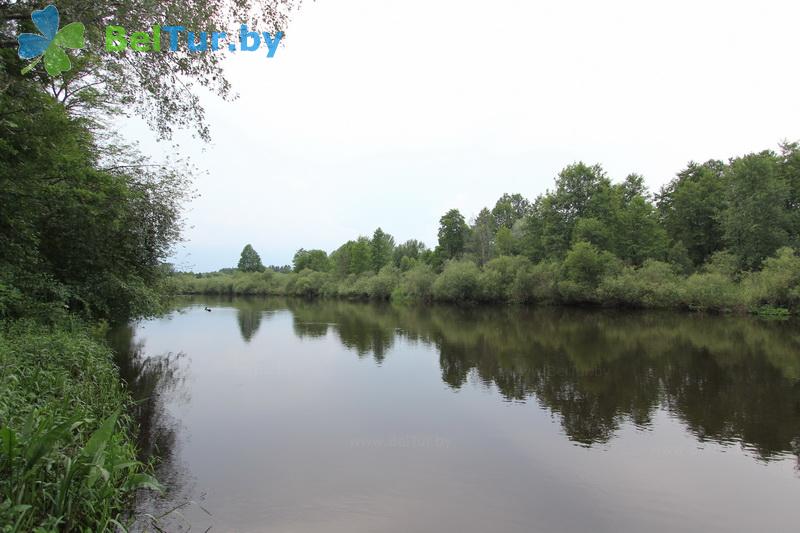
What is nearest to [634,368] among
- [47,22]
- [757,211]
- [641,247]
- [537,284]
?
[47,22]

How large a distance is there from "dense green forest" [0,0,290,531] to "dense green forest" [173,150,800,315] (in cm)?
765

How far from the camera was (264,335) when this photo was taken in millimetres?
27109

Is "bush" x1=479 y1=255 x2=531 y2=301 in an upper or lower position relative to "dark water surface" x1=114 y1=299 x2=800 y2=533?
upper

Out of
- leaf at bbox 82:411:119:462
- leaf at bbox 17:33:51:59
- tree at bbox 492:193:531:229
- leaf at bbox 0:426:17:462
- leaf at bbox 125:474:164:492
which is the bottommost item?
leaf at bbox 125:474:164:492

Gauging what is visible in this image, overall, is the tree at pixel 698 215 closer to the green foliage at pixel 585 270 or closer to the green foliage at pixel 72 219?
the green foliage at pixel 585 270

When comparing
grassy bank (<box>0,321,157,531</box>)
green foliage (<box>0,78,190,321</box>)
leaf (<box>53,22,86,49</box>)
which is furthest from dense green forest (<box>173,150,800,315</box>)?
leaf (<box>53,22,86,49</box>)

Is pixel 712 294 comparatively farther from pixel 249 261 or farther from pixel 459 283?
pixel 249 261

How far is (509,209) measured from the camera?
76.4 m

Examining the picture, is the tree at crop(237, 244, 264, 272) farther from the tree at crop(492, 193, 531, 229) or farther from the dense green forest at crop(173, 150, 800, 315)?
the tree at crop(492, 193, 531, 229)

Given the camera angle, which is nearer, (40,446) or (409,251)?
(40,446)

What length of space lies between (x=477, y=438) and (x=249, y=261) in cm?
11228

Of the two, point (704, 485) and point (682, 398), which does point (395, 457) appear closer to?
point (704, 485)

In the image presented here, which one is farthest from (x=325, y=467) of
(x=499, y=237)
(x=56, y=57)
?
(x=499, y=237)

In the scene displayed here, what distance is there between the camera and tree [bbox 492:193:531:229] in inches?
2980
